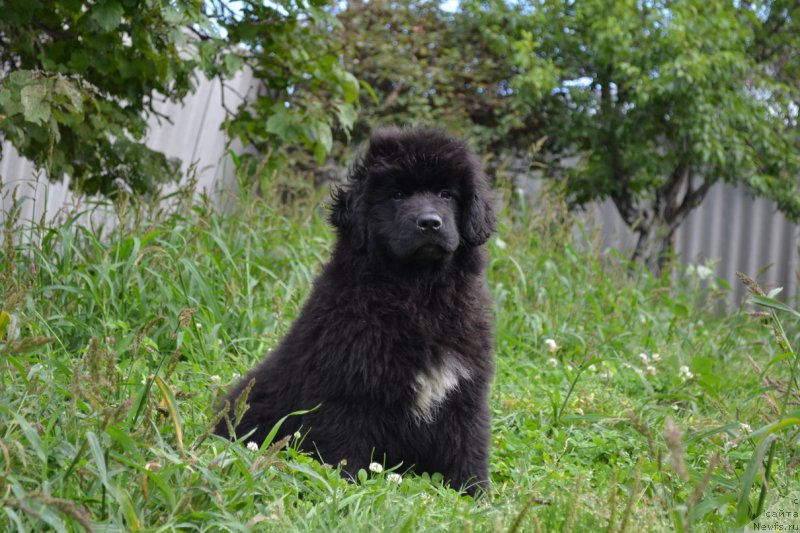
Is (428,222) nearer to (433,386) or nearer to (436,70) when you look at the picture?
(433,386)

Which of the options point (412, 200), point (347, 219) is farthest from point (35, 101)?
point (412, 200)

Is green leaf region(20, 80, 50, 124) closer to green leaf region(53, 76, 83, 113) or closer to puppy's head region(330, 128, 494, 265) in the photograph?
green leaf region(53, 76, 83, 113)

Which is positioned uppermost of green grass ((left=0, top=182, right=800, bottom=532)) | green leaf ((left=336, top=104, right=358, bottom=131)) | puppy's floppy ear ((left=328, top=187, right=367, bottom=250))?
green leaf ((left=336, top=104, right=358, bottom=131))

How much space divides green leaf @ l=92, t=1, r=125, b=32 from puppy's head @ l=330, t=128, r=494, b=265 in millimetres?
1090

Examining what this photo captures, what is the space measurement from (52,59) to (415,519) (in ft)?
9.21

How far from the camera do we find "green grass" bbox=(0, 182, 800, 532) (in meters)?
2.04

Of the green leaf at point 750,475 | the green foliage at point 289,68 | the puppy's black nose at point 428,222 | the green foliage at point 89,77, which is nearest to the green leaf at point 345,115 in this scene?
the green foliage at point 289,68

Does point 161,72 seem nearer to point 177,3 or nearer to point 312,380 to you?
point 177,3

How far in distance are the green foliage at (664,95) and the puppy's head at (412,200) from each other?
3.85 meters

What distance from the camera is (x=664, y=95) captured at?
7.33 m

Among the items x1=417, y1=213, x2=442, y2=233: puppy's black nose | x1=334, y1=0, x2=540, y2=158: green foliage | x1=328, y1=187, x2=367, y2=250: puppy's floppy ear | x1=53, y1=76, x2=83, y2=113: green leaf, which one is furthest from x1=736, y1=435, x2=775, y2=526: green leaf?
x1=334, y1=0, x2=540, y2=158: green foliage

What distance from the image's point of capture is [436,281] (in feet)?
10.2

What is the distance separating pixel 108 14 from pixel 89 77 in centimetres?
100

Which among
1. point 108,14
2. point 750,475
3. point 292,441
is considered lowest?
point 292,441
